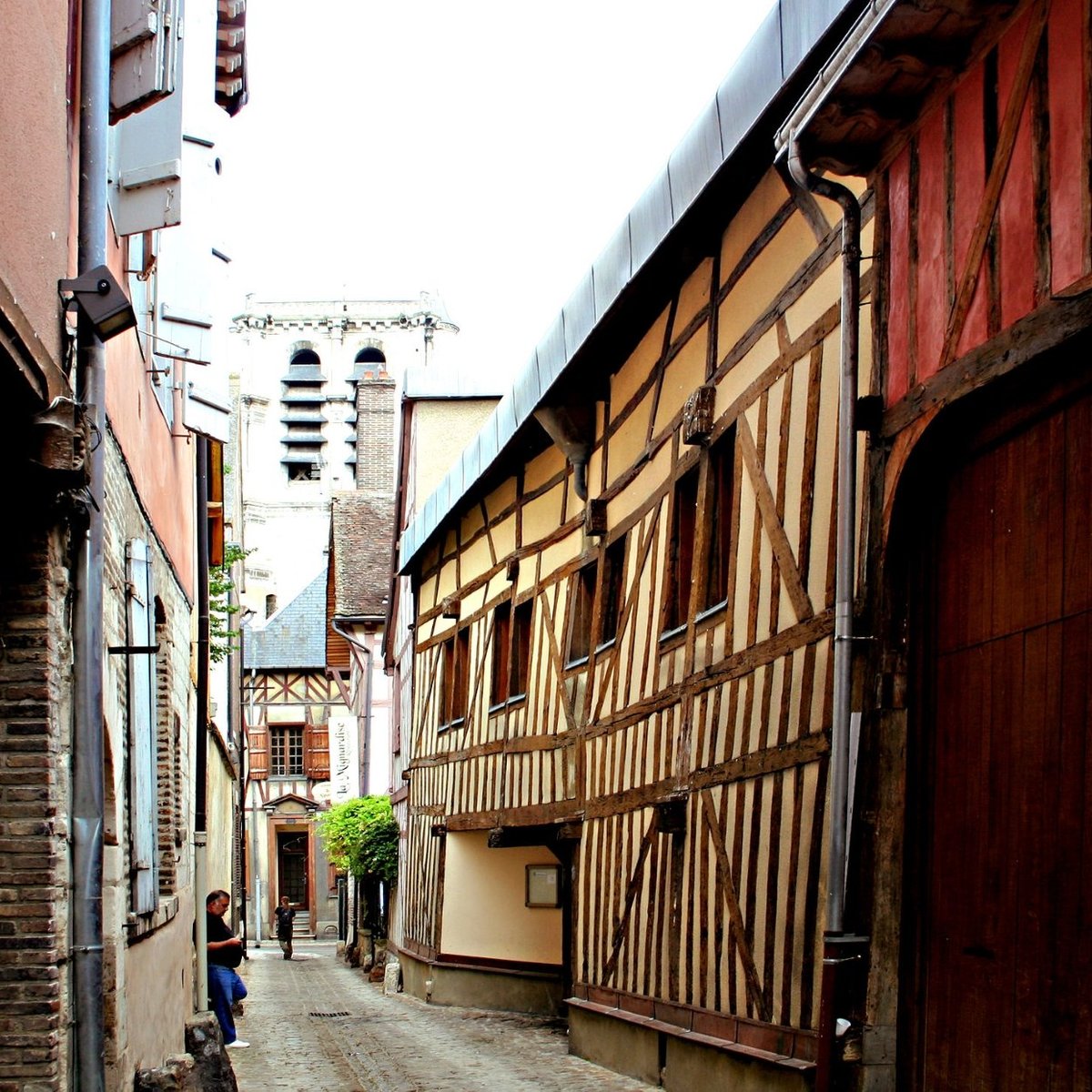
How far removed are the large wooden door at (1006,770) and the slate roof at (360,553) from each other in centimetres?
2361

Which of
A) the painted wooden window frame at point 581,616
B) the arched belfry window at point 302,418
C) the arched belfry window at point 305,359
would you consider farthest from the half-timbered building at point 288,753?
the painted wooden window frame at point 581,616

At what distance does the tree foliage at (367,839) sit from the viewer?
922 inches

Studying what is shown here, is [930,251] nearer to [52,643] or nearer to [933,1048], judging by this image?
[933,1048]

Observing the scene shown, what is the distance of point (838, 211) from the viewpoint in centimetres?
740

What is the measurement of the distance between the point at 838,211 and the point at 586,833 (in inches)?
238

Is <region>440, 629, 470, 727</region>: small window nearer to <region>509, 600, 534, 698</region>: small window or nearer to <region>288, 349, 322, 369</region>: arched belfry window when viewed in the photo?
<region>509, 600, 534, 698</region>: small window

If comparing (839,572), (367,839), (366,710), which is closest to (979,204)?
(839,572)

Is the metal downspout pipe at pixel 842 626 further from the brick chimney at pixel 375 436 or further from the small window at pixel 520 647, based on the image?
the brick chimney at pixel 375 436

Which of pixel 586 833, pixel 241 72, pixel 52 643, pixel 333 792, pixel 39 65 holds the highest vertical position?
pixel 241 72

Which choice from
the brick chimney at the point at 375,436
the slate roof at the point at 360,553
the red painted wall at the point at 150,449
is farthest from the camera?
the brick chimney at the point at 375,436

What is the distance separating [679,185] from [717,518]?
179 cm

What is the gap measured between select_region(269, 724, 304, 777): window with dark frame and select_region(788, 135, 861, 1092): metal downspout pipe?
40172 millimetres

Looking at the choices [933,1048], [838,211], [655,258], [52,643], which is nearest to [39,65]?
[52,643]

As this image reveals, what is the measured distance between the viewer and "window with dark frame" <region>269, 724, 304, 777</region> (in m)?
45.7
